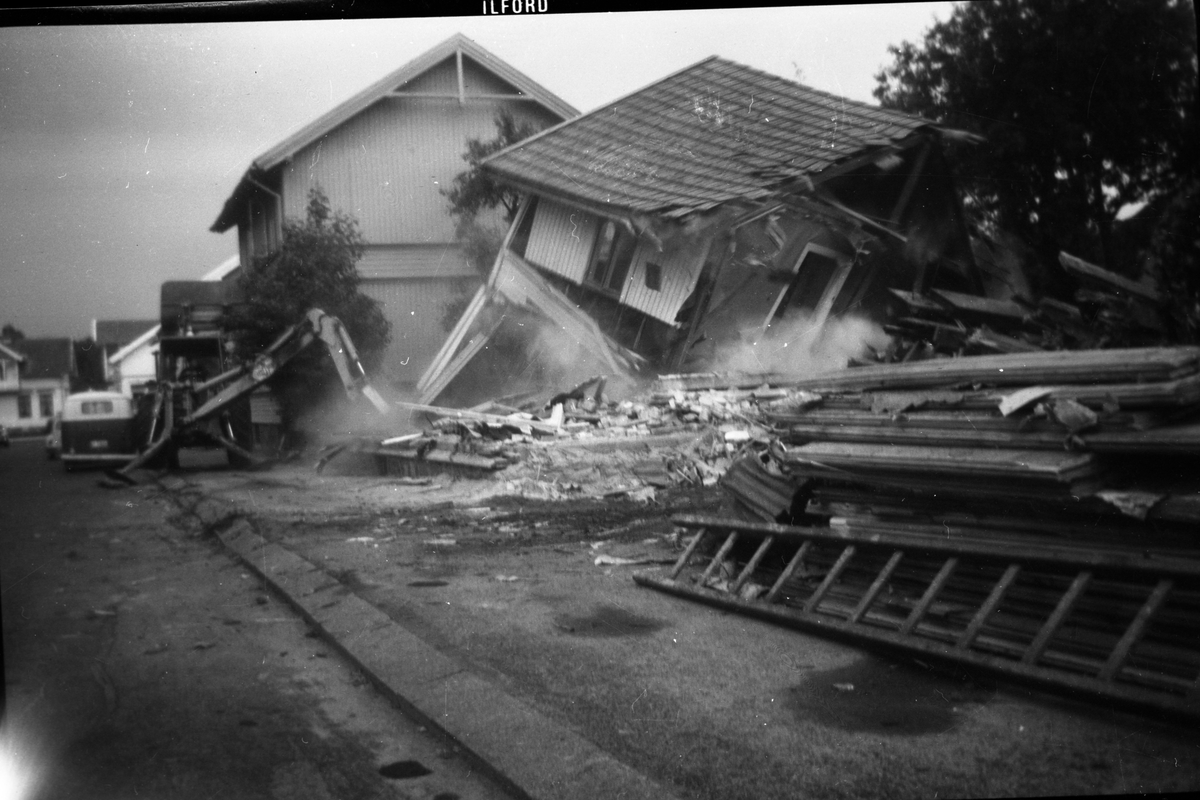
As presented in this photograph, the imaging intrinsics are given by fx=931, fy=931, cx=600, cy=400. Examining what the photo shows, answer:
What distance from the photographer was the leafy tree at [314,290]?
6047 millimetres

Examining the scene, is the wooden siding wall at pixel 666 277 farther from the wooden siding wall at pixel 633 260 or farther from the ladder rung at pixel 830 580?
the ladder rung at pixel 830 580

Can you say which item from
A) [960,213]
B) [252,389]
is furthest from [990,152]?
[252,389]

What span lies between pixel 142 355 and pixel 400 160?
175 inches

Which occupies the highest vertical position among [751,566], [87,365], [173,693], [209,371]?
[87,365]

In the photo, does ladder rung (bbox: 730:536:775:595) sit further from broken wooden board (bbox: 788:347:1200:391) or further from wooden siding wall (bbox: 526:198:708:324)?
wooden siding wall (bbox: 526:198:708:324)

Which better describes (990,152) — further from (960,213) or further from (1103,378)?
(1103,378)

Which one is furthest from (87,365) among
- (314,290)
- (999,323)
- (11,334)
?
(999,323)

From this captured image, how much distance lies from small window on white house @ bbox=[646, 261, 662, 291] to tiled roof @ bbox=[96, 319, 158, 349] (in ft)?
13.8

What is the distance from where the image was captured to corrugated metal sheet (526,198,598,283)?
707 centimetres

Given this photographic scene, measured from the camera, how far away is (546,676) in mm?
4625

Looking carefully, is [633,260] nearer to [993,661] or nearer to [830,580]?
[830,580]

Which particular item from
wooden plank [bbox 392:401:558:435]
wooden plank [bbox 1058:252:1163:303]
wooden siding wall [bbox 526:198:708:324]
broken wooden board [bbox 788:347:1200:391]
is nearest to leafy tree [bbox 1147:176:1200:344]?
wooden plank [bbox 1058:252:1163:303]

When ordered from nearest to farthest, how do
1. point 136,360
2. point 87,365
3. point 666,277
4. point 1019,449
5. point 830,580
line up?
point 1019,449 < point 830,580 < point 87,365 < point 666,277 < point 136,360

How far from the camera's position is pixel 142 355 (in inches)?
348
